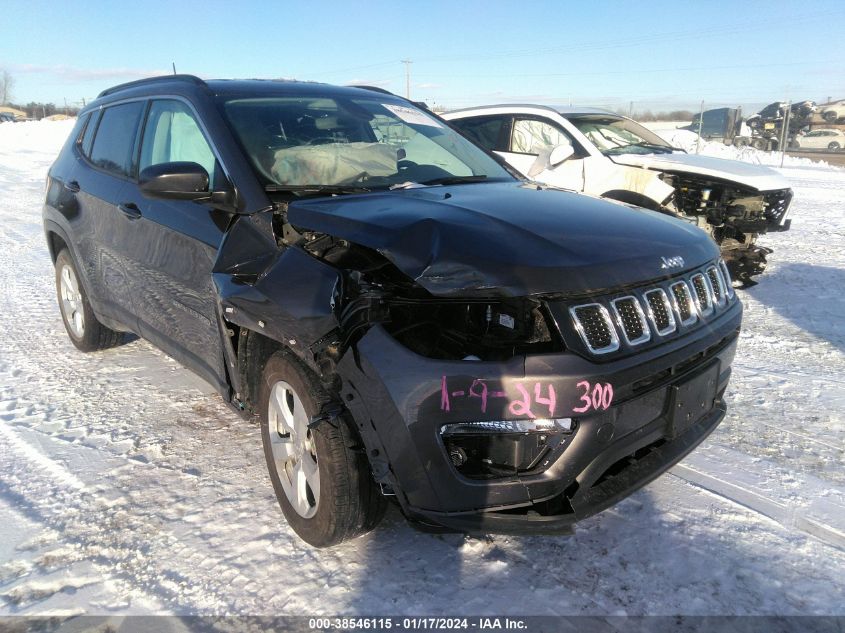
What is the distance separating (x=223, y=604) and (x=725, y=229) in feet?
20.0

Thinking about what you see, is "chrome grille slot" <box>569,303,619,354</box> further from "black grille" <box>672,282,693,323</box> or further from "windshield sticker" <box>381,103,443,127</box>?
"windshield sticker" <box>381,103,443,127</box>

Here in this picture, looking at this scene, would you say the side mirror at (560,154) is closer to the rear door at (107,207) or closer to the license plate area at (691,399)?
the license plate area at (691,399)

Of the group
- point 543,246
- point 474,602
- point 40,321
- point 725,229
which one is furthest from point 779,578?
point 40,321

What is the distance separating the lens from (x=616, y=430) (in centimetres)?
214

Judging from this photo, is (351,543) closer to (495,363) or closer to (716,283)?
(495,363)

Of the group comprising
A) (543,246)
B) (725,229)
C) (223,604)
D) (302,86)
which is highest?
(302,86)

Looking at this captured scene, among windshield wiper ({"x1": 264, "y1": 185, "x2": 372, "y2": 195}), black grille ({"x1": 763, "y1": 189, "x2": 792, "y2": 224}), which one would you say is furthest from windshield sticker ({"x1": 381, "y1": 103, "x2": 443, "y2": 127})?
black grille ({"x1": 763, "y1": 189, "x2": 792, "y2": 224})

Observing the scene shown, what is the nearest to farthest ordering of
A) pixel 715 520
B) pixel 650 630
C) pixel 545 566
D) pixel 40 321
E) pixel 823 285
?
pixel 650 630 < pixel 545 566 < pixel 715 520 < pixel 40 321 < pixel 823 285

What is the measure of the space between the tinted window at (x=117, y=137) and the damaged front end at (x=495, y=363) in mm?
2181

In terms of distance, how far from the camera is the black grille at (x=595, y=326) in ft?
6.82

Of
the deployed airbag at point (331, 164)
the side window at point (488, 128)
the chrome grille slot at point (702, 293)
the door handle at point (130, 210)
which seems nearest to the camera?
the chrome grille slot at point (702, 293)

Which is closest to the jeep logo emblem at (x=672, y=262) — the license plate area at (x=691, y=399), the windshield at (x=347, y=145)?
the license plate area at (x=691, y=399)

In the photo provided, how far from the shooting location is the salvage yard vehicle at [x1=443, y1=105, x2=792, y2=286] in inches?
257

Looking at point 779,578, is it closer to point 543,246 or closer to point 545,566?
point 545,566
